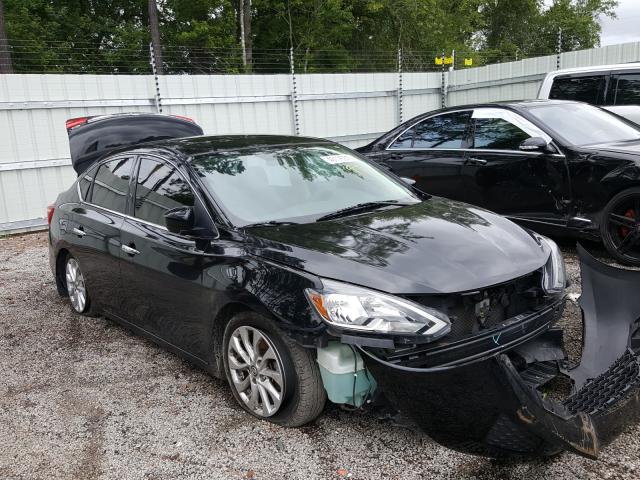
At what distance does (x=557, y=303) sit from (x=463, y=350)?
78 cm

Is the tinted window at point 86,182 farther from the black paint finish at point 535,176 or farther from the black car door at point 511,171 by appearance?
the black car door at point 511,171

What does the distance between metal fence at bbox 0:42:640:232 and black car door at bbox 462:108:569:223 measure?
20.1 feet

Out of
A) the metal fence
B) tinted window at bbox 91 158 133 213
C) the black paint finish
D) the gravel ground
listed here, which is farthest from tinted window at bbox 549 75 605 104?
tinted window at bbox 91 158 133 213

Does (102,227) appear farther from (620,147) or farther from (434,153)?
(620,147)

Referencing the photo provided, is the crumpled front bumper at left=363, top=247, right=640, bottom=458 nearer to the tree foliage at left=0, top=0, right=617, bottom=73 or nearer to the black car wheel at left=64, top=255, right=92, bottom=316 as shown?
the black car wheel at left=64, top=255, right=92, bottom=316

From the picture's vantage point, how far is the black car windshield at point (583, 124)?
587 centimetres

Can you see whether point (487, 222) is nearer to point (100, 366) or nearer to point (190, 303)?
point (190, 303)

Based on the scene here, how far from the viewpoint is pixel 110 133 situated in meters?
6.32

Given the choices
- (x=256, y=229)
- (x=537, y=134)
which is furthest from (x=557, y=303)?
(x=537, y=134)

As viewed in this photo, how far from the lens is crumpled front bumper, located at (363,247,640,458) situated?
7.37 ft

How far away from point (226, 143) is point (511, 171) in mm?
3184

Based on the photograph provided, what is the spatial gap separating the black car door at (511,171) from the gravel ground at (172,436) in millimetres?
1728

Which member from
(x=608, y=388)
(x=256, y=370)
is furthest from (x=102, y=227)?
(x=608, y=388)

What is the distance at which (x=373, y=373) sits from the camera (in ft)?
8.59
